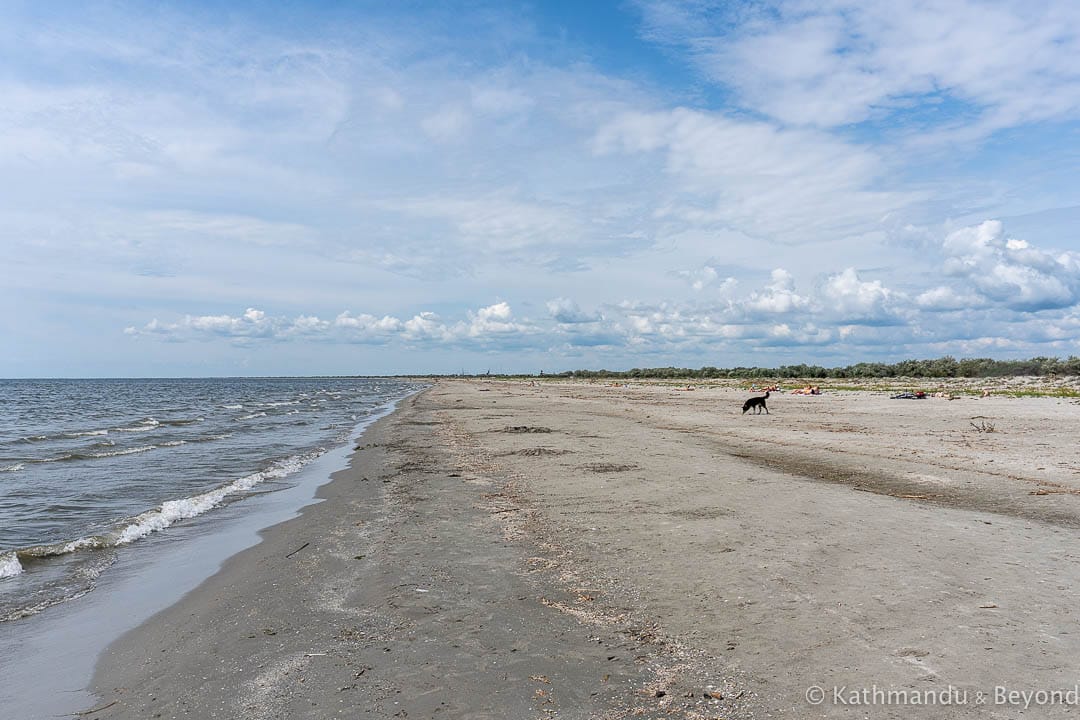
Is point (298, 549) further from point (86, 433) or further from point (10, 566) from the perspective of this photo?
point (86, 433)

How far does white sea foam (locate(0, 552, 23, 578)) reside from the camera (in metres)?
8.50

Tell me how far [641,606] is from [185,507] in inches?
420

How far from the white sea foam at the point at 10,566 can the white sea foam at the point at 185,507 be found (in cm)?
143

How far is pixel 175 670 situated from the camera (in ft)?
17.0

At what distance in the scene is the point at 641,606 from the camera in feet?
20.1

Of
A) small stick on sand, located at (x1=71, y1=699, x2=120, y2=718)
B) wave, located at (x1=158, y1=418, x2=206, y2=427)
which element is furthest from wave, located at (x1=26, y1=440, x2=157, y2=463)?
small stick on sand, located at (x1=71, y1=699, x2=120, y2=718)

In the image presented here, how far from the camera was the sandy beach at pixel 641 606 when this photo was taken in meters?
4.45

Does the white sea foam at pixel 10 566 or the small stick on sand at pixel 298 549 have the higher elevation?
the small stick on sand at pixel 298 549

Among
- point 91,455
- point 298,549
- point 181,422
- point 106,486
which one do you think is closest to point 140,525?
point 298,549

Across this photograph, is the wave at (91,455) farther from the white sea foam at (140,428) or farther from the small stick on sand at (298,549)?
the small stick on sand at (298,549)

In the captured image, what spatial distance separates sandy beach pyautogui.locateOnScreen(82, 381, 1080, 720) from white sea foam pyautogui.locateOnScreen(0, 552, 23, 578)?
296 centimetres

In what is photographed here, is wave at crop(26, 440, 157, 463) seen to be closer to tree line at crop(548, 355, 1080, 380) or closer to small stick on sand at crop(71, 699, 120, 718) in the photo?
small stick on sand at crop(71, 699, 120, 718)

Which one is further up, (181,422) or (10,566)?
(10,566)

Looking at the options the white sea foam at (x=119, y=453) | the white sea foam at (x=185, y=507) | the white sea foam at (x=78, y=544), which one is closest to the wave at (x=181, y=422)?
the white sea foam at (x=119, y=453)
